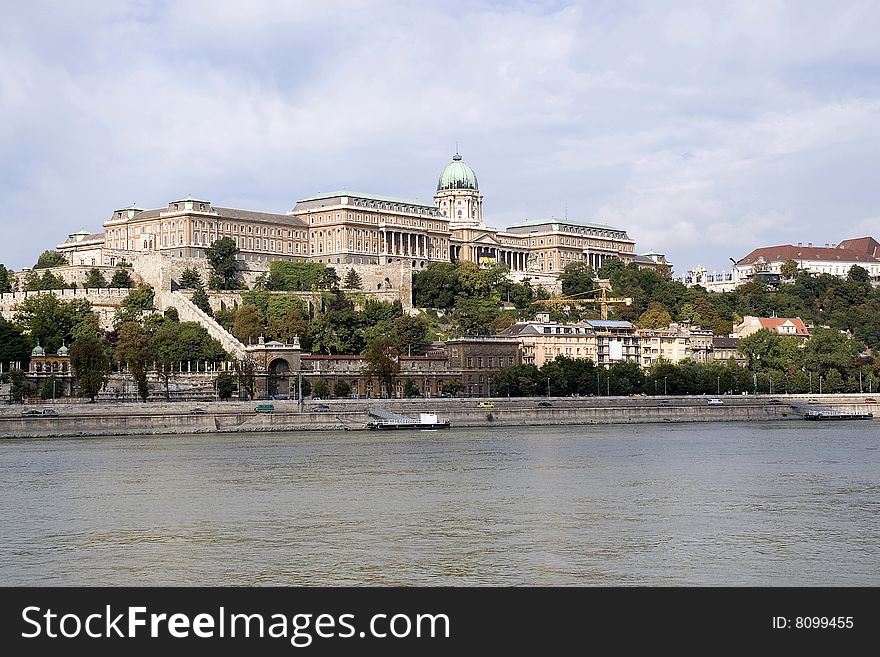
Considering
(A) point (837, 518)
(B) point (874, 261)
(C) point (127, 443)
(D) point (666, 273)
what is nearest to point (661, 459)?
(A) point (837, 518)

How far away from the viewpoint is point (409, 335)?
88625 mm

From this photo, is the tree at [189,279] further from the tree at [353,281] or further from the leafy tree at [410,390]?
the leafy tree at [410,390]

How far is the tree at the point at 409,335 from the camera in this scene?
87.4 meters

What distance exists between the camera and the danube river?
78.5 ft

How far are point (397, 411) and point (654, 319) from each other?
3722 cm

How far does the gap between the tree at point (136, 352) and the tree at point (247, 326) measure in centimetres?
540

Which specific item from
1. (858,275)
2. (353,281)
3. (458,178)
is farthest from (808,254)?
(353,281)

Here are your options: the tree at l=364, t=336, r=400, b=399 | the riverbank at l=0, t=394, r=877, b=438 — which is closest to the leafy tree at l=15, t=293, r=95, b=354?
the riverbank at l=0, t=394, r=877, b=438

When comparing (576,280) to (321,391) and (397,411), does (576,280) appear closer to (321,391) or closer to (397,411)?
(321,391)

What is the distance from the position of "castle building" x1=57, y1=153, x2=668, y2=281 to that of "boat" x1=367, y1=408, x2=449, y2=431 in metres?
37.9

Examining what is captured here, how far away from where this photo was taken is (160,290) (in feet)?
307
